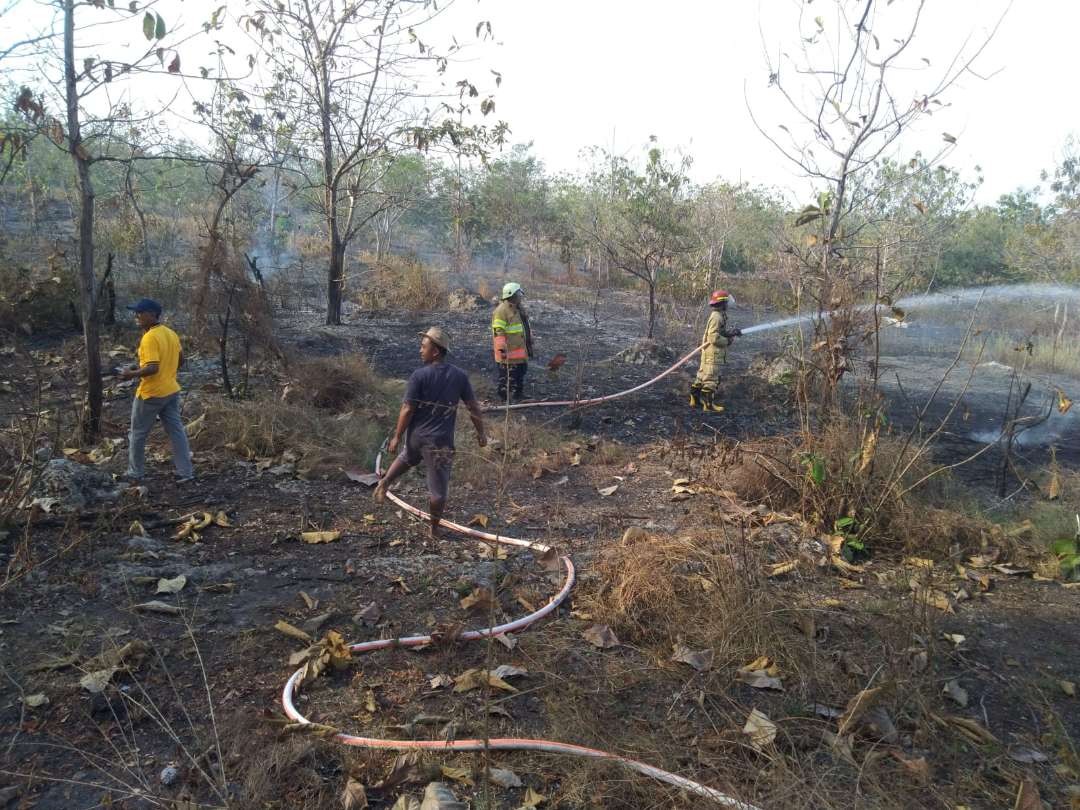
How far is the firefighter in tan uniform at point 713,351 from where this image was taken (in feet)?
28.9

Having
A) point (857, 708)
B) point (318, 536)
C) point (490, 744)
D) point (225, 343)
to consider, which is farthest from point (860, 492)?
point (225, 343)

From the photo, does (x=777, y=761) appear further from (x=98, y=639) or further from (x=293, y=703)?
(x=98, y=639)

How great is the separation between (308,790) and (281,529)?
2.89 m

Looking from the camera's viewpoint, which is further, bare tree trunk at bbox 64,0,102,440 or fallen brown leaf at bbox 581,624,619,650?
bare tree trunk at bbox 64,0,102,440

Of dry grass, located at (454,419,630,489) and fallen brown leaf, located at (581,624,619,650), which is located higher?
dry grass, located at (454,419,630,489)

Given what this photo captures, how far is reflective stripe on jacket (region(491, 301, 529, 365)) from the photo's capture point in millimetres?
8430

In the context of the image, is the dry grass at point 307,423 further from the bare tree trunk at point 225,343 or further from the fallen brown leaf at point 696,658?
the fallen brown leaf at point 696,658

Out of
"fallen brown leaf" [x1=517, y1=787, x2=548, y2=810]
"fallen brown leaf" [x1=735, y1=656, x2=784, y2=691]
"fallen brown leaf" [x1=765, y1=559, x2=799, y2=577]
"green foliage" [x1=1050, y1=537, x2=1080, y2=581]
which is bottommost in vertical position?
"fallen brown leaf" [x1=517, y1=787, x2=548, y2=810]

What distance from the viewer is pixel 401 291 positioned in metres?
16.6

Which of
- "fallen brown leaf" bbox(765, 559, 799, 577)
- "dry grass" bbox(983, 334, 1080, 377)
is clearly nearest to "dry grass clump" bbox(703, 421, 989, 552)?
"fallen brown leaf" bbox(765, 559, 799, 577)

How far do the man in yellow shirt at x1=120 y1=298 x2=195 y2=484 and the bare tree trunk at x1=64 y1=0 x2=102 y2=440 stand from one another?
103 centimetres

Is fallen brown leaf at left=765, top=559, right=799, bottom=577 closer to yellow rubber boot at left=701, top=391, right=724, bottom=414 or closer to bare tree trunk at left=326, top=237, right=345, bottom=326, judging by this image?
yellow rubber boot at left=701, top=391, right=724, bottom=414

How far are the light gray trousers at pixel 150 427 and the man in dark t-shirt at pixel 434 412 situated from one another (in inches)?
83.6

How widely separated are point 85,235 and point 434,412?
3.91 m
